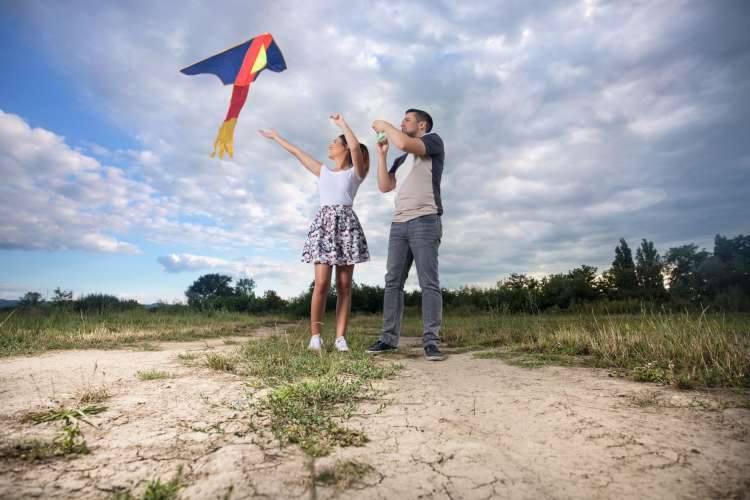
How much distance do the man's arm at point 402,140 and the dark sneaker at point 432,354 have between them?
178cm

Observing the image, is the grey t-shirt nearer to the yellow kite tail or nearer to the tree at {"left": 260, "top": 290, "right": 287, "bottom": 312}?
the yellow kite tail

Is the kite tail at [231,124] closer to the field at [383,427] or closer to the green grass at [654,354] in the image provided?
the field at [383,427]

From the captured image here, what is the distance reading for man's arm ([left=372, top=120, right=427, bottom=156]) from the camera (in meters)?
3.94

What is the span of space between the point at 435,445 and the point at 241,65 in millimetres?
5254

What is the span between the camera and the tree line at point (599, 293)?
12.5 m

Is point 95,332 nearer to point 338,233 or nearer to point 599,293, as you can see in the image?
point 338,233

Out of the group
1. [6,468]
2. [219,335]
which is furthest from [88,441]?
[219,335]

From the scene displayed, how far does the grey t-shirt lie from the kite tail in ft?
7.20

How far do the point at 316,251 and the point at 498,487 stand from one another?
326cm

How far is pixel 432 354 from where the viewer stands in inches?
157

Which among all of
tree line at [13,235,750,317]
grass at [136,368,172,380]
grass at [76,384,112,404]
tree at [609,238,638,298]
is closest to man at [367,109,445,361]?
grass at [136,368,172,380]

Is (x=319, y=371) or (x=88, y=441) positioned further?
(x=319, y=371)

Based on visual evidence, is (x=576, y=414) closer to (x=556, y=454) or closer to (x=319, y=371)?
(x=556, y=454)

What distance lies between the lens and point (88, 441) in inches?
71.4
